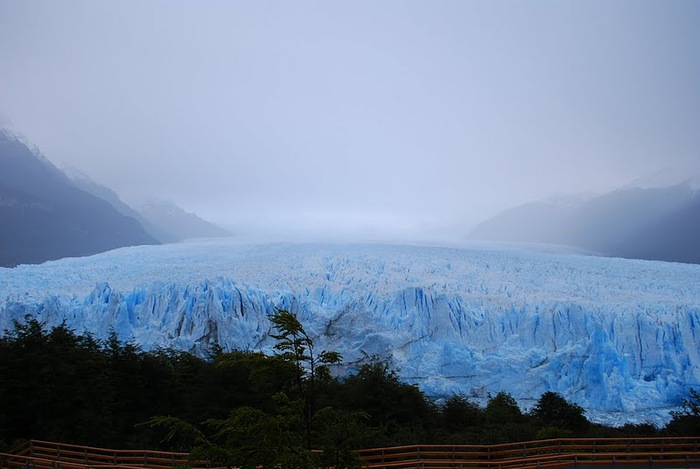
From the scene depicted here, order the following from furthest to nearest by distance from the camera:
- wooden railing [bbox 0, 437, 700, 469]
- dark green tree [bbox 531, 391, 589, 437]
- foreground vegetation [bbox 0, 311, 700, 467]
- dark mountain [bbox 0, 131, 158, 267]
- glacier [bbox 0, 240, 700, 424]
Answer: dark mountain [bbox 0, 131, 158, 267] < glacier [bbox 0, 240, 700, 424] < dark green tree [bbox 531, 391, 589, 437] < wooden railing [bbox 0, 437, 700, 469] < foreground vegetation [bbox 0, 311, 700, 467]

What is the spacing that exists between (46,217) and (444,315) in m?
37.1

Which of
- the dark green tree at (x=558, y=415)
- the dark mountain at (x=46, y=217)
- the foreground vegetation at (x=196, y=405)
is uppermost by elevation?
the dark mountain at (x=46, y=217)

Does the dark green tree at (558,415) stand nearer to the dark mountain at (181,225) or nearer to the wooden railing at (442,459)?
the wooden railing at (442,459)

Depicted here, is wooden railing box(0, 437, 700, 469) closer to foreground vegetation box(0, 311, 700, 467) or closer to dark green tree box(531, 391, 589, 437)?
foreground vegetation box(0, 311, 700, 467)

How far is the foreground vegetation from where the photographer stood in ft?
24.9

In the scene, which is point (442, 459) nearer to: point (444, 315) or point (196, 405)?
point (196, 405)

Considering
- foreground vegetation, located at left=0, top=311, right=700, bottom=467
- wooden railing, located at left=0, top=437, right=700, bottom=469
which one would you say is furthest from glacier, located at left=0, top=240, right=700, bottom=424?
wooden railing, located at left=0, top=437, right=700, bottom=469

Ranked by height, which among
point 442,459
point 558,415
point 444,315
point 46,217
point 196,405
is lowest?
point 558,415

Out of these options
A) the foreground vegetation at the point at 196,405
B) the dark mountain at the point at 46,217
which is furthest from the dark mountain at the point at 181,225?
the foreground vegetation at the point at 196,405

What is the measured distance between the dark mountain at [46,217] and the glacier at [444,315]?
17342 mm

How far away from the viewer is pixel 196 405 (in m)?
13.0

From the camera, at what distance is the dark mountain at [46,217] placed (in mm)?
38875

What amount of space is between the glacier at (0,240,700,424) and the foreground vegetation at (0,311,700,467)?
319 centimetres

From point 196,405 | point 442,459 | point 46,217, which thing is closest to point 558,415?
point 442,459
